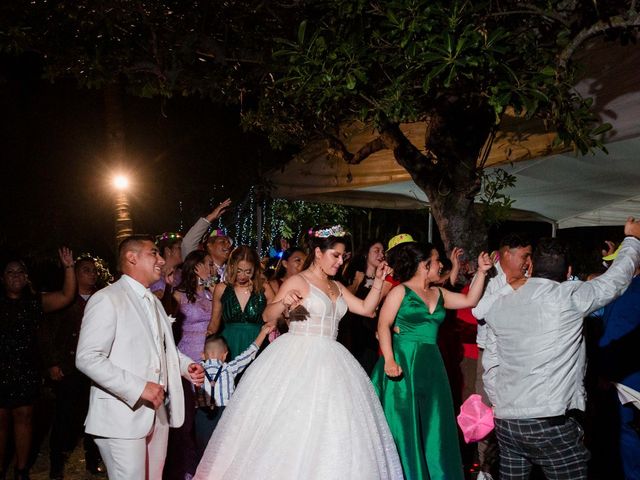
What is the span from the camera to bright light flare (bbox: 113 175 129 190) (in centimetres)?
935

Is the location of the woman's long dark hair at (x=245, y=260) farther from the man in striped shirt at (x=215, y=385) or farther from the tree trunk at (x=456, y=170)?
the tree trunk at (x=456, y=170)

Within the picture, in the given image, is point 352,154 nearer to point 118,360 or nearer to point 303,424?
point 303,424

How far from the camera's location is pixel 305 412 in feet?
14.9

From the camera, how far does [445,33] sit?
4.11 meters

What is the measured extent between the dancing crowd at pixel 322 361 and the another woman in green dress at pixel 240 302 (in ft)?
0.05

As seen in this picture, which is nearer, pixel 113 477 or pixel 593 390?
pixel 113 477

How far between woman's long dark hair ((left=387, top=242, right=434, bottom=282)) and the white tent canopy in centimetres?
159

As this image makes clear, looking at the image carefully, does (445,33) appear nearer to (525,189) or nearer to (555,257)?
(555,257)

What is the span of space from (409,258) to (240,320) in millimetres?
1700

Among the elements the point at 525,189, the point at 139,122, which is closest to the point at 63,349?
the point at 525,189

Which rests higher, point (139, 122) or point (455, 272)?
point (139, 122)

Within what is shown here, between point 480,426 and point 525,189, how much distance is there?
434cm

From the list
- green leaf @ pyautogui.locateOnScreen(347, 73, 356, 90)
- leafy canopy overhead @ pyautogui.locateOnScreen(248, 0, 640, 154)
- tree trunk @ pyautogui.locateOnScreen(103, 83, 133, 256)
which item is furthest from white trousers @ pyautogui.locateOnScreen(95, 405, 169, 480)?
tree trunk @ pyautogui.locateOnScreen(103, 83, 133, 256)

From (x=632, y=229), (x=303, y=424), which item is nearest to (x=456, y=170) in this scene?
(x=632, y=229)
